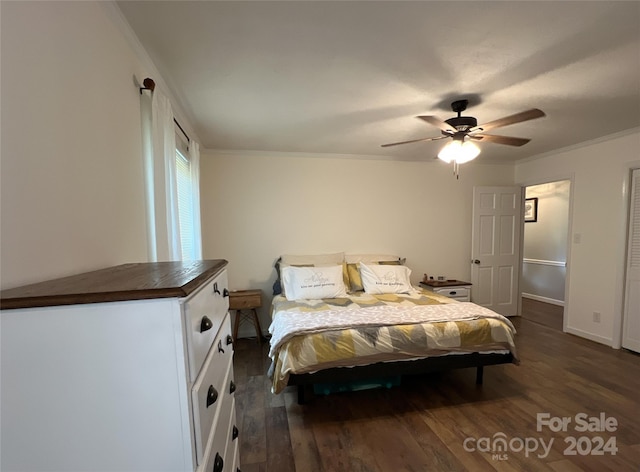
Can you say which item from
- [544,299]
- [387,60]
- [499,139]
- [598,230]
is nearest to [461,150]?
[499,139]

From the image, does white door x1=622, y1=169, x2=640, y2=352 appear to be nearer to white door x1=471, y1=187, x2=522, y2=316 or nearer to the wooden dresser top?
white door x1=471, y1=187, x2=522, y2=316

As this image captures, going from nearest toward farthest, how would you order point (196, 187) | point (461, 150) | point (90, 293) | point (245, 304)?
point (90, 293)
point (461, 150)
point (196, 187)
point (245, 304)

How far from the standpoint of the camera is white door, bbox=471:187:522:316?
4184 millimetres

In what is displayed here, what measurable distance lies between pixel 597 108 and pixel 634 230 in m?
1.55

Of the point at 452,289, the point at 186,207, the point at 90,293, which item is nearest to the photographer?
the point at 90,293

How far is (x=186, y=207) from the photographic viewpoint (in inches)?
106

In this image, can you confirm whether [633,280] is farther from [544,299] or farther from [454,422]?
[454,422]

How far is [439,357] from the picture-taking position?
2240mm

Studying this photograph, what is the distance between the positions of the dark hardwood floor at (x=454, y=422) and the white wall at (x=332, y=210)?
1.54 metres

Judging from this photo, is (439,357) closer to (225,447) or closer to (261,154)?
(225,447)

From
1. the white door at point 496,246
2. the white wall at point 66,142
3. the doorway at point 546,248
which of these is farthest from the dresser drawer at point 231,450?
the doorway at point 546,248

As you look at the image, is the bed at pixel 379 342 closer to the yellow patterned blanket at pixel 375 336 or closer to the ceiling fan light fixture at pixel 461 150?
the yellow patterned blanket at pixel 375 336

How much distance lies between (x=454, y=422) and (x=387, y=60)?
7.83ft

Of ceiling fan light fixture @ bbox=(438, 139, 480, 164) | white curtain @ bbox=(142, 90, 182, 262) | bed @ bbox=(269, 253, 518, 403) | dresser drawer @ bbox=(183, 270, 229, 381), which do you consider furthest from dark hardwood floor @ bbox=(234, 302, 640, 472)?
ceiling fan light fixture @ bbox=(438, 139, 480, 164)
